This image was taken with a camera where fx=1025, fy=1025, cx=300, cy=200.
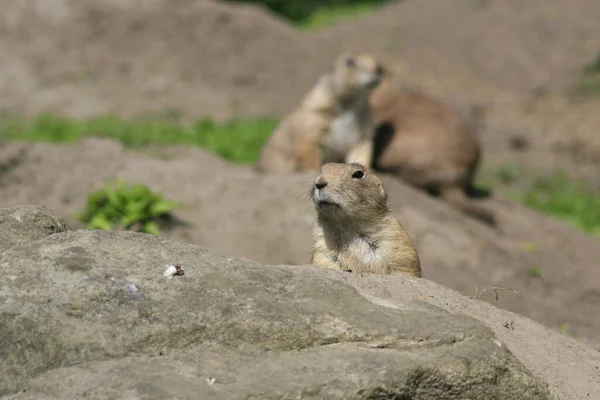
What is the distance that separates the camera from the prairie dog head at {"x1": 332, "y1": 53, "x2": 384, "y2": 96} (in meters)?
11.7

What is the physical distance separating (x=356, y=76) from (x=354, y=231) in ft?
20.4

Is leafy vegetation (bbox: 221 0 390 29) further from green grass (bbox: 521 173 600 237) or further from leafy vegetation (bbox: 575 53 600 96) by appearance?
green grass (bbox: 521 173 600 237)

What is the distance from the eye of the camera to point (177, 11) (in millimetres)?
17422

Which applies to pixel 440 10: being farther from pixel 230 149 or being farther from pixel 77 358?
pixel 77 358

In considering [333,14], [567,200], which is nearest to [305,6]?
[333,14]

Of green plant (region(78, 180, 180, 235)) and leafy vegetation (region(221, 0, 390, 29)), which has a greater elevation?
green plant (region(78, 180, 180, 235))

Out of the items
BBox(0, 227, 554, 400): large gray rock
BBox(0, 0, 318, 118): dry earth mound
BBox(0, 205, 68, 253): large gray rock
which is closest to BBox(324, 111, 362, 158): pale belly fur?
BBox(0, 0, 318, 118): dry earth mound

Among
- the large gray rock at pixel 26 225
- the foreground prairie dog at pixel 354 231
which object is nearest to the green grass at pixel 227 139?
the foreground prairie dog at pixel 354 231

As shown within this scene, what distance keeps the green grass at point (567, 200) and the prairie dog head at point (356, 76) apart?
112 inches

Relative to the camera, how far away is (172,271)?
417 centimetres

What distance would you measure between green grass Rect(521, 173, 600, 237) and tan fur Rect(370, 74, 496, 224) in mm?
1220

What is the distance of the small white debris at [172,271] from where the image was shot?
4.15 metres

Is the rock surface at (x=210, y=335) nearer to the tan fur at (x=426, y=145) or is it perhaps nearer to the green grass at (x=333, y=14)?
the tan fur at (x=426, y=145)

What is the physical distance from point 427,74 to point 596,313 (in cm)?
1001
